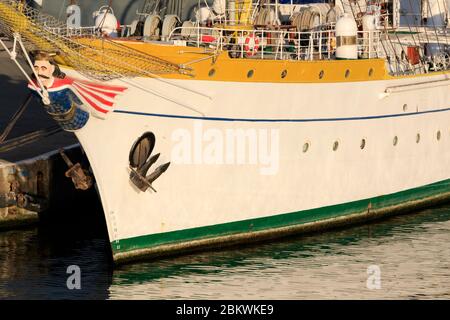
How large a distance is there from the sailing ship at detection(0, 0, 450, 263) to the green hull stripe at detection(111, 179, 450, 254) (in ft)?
0.14

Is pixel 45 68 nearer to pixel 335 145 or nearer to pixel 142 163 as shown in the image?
pixel 142 163

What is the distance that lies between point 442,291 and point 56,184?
43.9 feet

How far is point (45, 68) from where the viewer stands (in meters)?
34.2

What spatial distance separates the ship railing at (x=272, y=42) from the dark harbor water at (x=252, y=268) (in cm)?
514

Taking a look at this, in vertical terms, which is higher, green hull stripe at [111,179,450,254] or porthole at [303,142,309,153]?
porthole at [303,142,309,153]

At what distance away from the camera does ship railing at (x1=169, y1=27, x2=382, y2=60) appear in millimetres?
37344

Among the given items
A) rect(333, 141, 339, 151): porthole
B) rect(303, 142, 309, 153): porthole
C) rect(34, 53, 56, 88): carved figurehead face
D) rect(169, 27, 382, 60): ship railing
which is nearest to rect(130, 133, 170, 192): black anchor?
rect(169, 27, 382, 60): ship railing

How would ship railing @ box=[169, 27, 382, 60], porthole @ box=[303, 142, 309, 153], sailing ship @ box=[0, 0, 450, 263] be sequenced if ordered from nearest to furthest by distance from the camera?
sailing ship @ box=[0, 0, 450, 263] → ship railing @ box=[169, 27, 382, 60] → porthole @ box=[303, 142, 309, 153]

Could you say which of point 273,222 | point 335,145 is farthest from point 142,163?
point 335,145

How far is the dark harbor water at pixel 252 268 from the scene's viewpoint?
3419 cm

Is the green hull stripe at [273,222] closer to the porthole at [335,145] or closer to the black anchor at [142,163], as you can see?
the black anchor at [142,163]

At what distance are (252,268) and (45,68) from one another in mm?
7285

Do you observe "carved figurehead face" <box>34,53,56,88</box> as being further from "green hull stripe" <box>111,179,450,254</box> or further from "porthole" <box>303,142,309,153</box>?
"porthole" <box>303,142,309,153</box>

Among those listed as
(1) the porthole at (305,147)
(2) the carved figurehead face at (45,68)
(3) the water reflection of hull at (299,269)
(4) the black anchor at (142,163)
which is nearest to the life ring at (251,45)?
(1) the porthole at (305,147)
